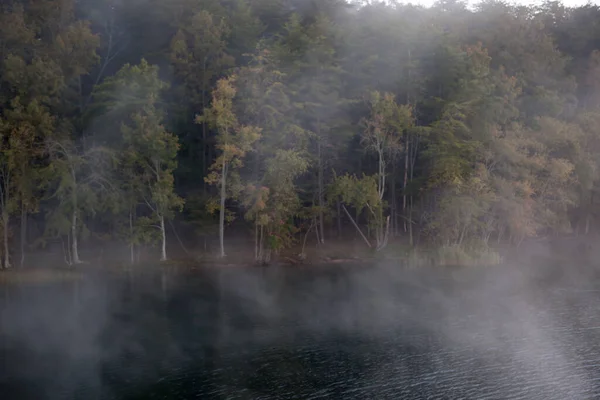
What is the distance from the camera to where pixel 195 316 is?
35719mm

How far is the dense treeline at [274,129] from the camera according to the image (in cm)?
4856

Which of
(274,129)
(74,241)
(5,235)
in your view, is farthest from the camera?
(274,129)

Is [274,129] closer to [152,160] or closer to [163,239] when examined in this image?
[152,160]

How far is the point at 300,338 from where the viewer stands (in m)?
31.7

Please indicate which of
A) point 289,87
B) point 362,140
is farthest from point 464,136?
point 289,87

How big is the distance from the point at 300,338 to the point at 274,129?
82.1ft

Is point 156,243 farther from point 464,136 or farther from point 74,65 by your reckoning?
point 464,136

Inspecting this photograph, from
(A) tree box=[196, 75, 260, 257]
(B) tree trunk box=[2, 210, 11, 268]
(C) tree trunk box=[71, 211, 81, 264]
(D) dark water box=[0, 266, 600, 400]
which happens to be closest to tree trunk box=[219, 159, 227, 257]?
(A) tree box=[196, 75, 260, 257]

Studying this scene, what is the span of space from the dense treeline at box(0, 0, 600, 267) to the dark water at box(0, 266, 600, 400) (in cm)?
736

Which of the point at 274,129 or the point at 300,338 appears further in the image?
the point at 274,129

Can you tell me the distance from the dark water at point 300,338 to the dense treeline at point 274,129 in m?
7.36

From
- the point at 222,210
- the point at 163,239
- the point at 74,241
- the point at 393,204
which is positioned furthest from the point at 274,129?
the point at 74,241

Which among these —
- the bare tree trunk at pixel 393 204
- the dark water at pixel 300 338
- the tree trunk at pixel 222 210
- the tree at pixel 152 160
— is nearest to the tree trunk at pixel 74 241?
the dark water at pixel 300 338

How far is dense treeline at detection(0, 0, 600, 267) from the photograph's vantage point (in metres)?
48.6
